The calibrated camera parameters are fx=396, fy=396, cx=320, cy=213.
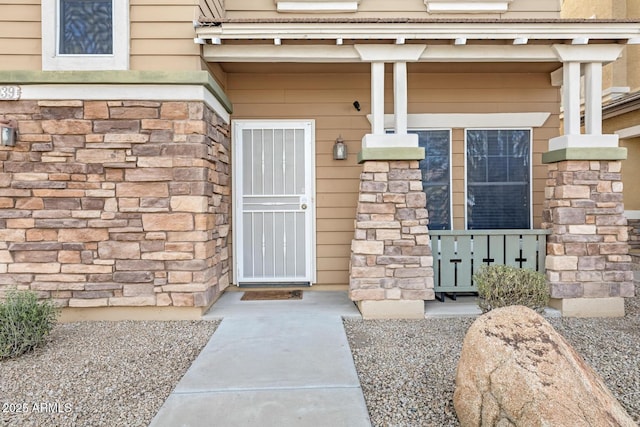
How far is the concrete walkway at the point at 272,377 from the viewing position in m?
2.24

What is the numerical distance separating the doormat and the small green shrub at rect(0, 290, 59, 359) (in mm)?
2005

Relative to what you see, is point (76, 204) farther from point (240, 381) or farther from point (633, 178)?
point (633, 178)

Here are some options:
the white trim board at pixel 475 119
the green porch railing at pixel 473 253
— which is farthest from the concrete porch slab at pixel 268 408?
the white trim board at pixel 475 119

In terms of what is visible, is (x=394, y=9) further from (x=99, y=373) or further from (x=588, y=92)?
(x=99, y=373)

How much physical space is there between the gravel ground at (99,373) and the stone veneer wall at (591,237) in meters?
3.68

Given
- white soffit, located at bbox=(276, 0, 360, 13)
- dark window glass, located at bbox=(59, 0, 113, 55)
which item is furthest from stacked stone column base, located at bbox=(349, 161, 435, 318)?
dark window glass, located at bbox=(59, 0, 113, 55)

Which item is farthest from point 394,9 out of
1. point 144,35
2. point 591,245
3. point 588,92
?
point 591,245

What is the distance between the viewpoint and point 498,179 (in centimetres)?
527

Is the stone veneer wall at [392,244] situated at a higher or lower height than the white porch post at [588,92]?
lower

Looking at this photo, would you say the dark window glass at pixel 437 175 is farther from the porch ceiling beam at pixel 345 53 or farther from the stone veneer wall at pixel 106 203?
the stone veneer wall at pixel 106 203

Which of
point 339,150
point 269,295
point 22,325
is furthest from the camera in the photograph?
point 339,150

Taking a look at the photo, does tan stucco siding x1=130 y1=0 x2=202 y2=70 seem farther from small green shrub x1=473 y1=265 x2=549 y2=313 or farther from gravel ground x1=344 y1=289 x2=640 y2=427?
small green shrub x1=473 y1=265 x2=549 y2=313

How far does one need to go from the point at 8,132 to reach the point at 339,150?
3.47m

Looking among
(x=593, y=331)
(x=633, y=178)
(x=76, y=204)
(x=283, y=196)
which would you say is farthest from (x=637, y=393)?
(x=633, y=178)
